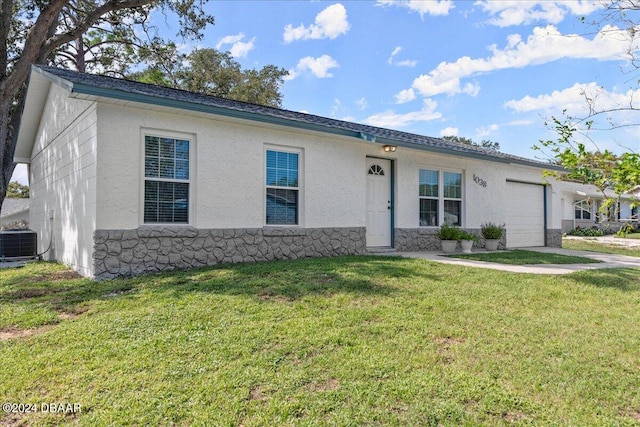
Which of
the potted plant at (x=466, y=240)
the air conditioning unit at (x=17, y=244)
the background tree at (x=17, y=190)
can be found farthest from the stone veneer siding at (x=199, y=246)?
the background tree at (x=17, y=190)

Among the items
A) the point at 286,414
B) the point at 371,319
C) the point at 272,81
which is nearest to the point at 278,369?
the point at 286,414

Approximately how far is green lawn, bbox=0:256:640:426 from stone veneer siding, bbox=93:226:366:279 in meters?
1.00

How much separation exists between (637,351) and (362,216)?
640cm

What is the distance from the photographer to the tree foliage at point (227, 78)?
77.8ft

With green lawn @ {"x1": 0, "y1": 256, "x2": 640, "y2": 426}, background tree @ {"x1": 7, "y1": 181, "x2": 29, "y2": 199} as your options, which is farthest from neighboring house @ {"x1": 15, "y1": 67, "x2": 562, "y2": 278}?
background tree @ {"x1": 7, "y1": 181, "x2": 29, "y2": 199}

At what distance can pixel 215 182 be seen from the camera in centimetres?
739

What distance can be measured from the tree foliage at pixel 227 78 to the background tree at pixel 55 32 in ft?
14.2

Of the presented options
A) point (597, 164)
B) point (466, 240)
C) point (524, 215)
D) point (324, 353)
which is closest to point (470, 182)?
point (466, 240)

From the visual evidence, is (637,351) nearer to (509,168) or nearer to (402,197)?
(402,197)

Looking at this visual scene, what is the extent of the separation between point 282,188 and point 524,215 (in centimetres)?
909

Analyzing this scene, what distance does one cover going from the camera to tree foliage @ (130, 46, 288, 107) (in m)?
23.7

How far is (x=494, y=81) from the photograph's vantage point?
12047 millimetres

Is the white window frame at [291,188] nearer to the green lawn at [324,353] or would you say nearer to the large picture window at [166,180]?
the large picture window at [166,180]

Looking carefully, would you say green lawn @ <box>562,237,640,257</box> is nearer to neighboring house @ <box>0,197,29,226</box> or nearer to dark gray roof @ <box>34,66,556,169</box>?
dark gray roof @ <box>34,66,556,169</box>
